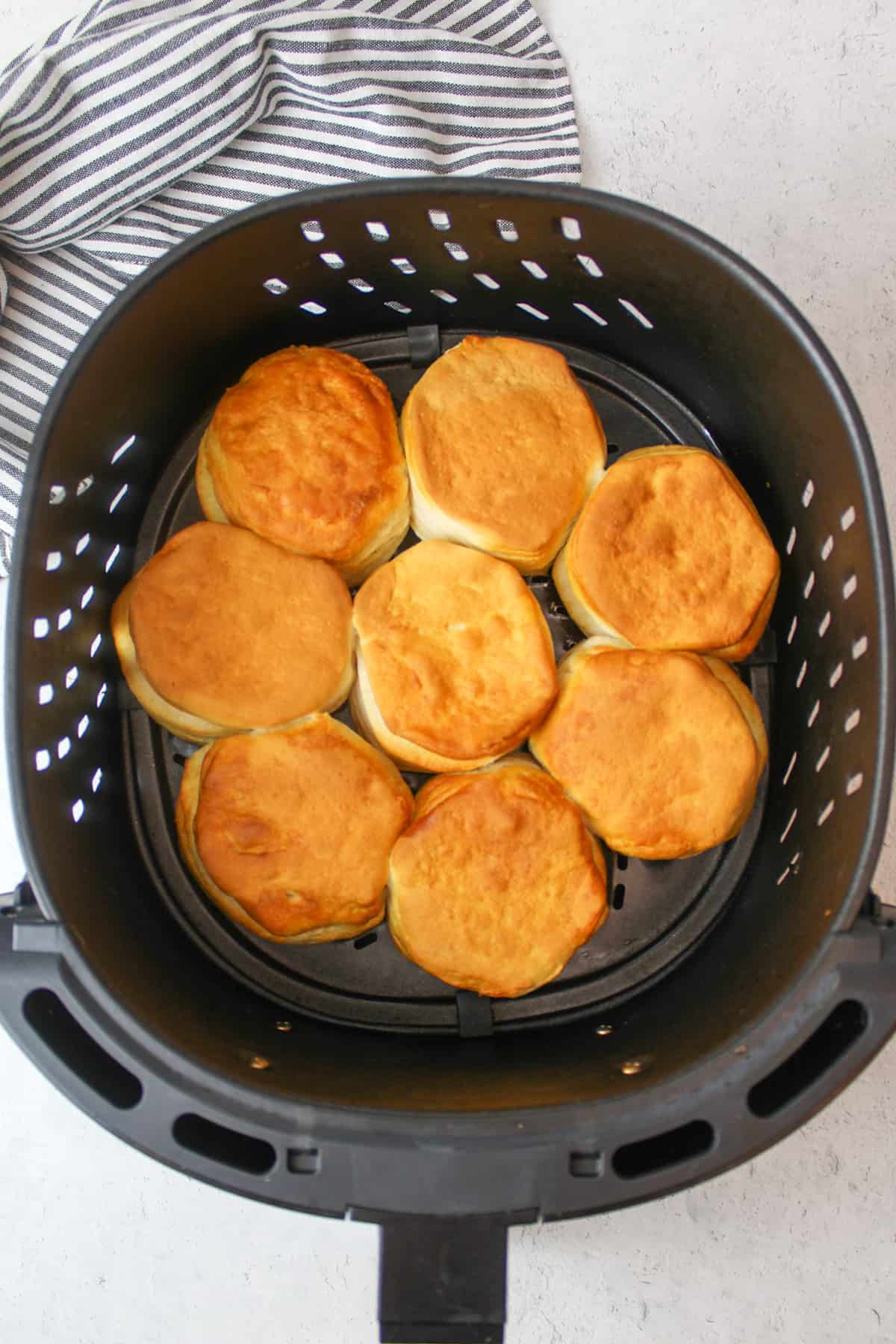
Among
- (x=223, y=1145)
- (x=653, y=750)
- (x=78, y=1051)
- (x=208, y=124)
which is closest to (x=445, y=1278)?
(x=223, y=1145)

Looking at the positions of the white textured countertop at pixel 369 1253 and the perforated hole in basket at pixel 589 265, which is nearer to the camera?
the perforated hole in basket at pixel 589 265

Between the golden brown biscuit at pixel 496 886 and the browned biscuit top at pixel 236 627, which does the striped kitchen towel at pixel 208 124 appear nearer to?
the browned biscuit top at pixel 236 627

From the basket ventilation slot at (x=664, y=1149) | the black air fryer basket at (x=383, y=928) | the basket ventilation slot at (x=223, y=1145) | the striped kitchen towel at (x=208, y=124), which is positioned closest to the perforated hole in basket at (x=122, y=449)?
the black air fryer basket at (x=383, y=928)

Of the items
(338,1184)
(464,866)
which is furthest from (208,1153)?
(464,866)

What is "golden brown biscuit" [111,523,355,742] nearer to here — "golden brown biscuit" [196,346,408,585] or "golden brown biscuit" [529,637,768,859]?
"golden brown biscuit" [196,346,408,585]

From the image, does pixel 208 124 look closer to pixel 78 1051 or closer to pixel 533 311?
pixel 533 311
